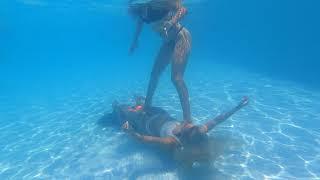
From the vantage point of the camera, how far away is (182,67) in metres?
8.58

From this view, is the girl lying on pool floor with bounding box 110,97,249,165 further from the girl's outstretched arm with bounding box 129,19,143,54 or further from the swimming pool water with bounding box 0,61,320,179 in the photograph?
the girl's outstretched arm with bounding box 129,19,143,54

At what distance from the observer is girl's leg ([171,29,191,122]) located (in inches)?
331

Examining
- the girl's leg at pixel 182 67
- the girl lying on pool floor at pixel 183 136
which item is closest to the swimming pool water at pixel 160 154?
the girl lying on pool floor at pixel 183 136

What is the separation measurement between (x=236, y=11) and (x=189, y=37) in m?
44.3

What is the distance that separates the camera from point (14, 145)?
1113 centimetres

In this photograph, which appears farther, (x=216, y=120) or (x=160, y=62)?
(x=160, y=62)

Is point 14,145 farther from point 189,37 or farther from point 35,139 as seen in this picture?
point 189,37

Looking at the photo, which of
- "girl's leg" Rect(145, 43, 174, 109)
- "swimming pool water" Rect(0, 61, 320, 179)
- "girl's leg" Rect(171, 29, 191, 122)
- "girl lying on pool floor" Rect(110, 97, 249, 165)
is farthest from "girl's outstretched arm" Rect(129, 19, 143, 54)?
"swimming pool water" Rect(0, 61, 320, 179)

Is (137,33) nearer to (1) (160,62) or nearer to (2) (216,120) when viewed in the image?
(1) (160,62)

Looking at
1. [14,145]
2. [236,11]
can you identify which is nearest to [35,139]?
[14,145]

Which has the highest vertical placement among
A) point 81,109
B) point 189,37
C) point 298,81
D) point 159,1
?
point 298,81

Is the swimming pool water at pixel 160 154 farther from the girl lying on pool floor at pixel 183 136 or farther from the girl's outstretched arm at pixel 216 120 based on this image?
the girl's outstretched arm at pixel 216 120

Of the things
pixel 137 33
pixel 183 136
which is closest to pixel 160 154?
pixel 183 136

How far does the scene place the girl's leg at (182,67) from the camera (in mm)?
8414
